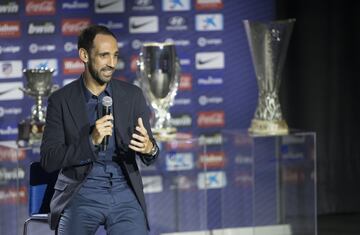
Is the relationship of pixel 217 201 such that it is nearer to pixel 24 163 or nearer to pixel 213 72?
pixel 213 72

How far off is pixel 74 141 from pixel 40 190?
33.8 inches

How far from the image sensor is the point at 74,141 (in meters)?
3.16

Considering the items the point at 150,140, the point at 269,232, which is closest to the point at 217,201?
the point at 269,232

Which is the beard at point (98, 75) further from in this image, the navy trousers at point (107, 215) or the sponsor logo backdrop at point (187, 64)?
the sponsor logo backdrop at point (187, 64)

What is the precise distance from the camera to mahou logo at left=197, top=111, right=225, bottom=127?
20.1ft

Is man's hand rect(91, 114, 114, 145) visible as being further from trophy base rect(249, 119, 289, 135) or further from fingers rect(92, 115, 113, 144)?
trophy base rect(249, 119, 289, 135)

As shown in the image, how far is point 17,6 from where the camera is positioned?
574 cm

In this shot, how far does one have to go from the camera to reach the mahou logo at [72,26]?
5844mm

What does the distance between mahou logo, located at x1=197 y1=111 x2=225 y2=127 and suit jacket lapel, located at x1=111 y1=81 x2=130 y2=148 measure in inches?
114

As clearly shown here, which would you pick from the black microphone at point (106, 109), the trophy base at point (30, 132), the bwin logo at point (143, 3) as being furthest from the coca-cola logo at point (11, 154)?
the black microphone at point (106, 109)

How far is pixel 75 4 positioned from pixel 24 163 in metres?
1.41

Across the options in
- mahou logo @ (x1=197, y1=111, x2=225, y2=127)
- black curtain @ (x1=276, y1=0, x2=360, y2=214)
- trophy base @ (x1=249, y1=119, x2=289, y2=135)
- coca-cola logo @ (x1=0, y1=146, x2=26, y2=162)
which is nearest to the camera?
coca-cola logo @ (x1=0, y1=146, x2=26, y2=162)

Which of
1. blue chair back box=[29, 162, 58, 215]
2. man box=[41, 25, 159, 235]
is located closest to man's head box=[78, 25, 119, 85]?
man box=[41, 25, 159, 235]

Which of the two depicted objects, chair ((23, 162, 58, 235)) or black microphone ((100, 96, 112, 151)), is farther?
chair ((23, 162, 58, 235))
